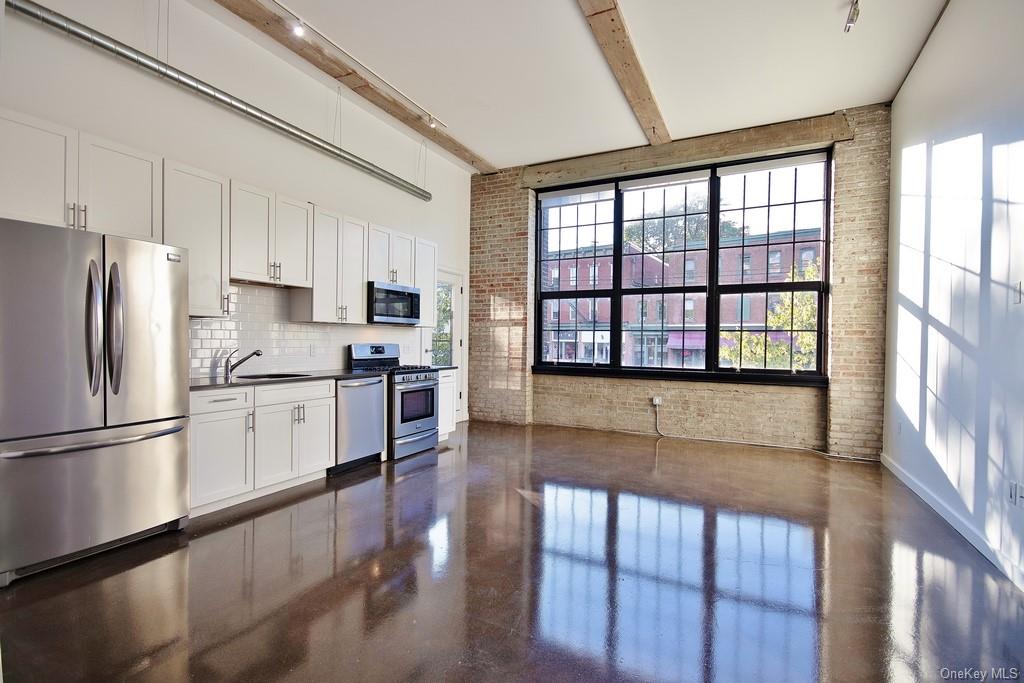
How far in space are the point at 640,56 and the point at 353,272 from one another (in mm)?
3394

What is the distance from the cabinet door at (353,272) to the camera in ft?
16.2

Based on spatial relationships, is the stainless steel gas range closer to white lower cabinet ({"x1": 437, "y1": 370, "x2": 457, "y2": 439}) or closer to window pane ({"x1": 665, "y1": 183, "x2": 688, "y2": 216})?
white lower cabinet ({"x1": 437, "y1": 370, "x2": 457, "y2": 439})

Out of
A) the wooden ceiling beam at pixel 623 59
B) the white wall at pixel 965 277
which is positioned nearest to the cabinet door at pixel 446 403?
the wooden ceiling beam at pixel 623 59

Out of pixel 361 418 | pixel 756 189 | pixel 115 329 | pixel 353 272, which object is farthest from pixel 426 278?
pixel 756 189

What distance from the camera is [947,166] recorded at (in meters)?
3.76

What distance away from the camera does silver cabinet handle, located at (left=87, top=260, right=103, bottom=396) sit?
272 centimetres

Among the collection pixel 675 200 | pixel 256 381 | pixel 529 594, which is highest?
pixel 675 200

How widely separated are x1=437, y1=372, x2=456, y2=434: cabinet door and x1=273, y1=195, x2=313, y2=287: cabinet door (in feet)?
6.65

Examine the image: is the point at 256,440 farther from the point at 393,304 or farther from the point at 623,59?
the point at 623,59

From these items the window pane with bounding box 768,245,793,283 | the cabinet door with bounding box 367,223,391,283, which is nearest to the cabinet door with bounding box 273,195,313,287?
the cabinet door with bounding box 367,223,391,283

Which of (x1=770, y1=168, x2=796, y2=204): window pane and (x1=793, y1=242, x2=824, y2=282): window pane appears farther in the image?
(x1=770, y1=168, x2=796, y2=204): window pane

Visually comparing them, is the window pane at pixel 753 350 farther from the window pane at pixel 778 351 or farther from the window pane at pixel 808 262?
the window pane at pixel 808 262

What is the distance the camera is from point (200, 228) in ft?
11.9

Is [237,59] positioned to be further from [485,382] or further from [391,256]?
[485,382]
